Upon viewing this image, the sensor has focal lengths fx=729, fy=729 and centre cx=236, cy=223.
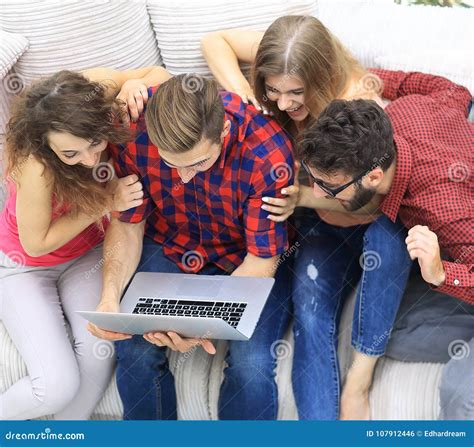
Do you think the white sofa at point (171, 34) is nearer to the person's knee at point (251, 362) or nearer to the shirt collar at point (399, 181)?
the person's knee at point (251, 362)

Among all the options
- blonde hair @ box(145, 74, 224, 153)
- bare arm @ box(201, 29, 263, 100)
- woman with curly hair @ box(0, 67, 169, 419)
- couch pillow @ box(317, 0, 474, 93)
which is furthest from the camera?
couch pillow @ box(317, 0, 474, 93)

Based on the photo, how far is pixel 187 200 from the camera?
173 cm

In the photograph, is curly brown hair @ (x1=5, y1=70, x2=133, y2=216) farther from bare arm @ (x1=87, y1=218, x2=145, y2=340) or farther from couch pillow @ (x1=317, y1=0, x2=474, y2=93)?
couch pillow @ (x1=317, y1=0, x2=474, y2=93)

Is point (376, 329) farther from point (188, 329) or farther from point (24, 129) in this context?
point (24, 129)

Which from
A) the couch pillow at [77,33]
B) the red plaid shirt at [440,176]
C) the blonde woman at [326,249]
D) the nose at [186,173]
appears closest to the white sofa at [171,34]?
the couch pillow at [77,33]

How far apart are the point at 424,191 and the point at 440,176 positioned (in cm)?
5

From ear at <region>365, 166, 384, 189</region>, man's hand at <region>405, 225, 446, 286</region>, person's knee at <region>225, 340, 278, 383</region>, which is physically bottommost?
person's knee at <region>225, 340, 278, 383</region>

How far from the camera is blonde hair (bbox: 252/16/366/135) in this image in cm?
160

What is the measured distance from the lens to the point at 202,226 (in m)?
1.77

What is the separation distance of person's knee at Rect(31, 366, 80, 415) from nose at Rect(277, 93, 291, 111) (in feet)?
2.56

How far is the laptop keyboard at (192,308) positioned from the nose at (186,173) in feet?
0.96

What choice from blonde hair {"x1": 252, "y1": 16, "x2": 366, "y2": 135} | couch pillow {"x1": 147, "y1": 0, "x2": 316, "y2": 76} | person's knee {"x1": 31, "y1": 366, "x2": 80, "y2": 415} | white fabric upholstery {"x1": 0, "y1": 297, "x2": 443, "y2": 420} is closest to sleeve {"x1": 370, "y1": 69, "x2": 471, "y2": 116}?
blonde hair {"x1": 252, "y1": 16, "x2": 366, "y2": 135}
